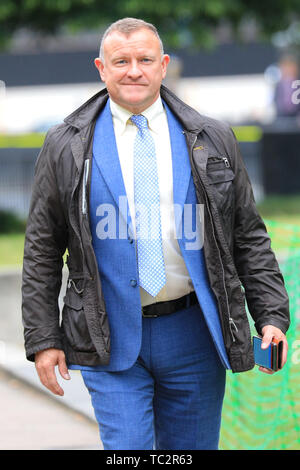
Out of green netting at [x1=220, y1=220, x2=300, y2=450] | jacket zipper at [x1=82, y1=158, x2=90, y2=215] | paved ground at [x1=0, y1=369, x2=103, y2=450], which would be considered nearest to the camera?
jacket zipper at [x1=82, y1=158, x2=90, y2=215]

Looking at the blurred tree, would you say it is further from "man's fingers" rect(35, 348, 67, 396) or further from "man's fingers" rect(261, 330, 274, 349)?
"man's fingers" rect(261, 330, 274, 349)

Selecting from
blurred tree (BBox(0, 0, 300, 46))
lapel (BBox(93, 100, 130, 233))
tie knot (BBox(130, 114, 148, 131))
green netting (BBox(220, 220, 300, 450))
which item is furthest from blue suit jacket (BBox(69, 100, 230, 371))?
blurred tree (BBox(0, 0, 300, 46))

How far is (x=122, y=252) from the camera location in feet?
11.4

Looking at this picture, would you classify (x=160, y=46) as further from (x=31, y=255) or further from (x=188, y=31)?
(x=188, y=31)

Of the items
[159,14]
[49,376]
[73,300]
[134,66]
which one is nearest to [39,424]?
[49,376]

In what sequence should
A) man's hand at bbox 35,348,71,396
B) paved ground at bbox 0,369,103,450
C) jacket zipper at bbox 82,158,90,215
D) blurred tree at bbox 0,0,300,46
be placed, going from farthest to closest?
blurred tree at bbox 0,0,300,46 < paved ground at bbox 0,369,103,450 < man's hand at bbox 35,348,71,396 < jacket zipper at bbox 82,158,90,215

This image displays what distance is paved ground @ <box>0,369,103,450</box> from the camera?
5.56m

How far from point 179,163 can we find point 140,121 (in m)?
0.22

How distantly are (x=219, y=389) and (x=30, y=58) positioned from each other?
1624 inches

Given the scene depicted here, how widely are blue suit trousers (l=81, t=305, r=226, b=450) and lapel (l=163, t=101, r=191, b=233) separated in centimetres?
40

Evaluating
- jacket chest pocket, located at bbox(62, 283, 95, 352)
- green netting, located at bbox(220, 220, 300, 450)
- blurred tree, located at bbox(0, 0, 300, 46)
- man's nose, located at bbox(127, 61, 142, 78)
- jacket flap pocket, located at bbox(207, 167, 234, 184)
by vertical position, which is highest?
blurred tree, located at bbox(0, 0, 300, 46)

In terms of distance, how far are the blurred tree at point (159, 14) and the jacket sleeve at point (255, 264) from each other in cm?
1045

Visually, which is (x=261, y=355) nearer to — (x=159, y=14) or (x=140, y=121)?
(x=140, y=121)

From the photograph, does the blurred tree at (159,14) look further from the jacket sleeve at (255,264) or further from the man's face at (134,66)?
the jacket sleeve at (255,264)
